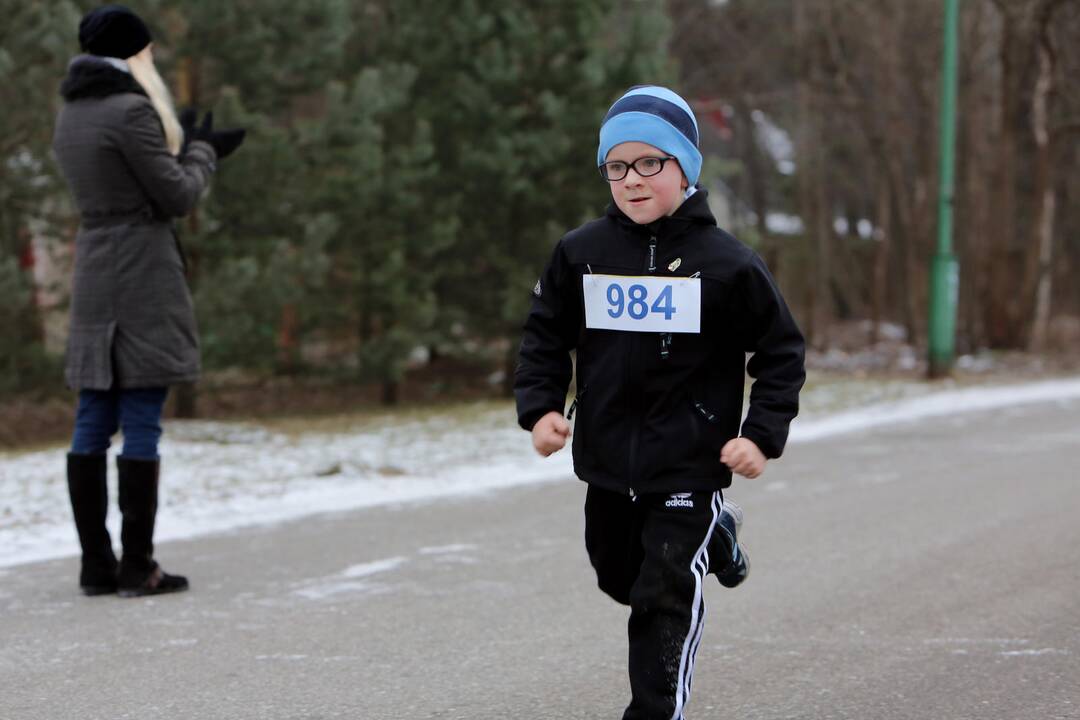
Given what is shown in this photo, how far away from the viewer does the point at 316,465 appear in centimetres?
934

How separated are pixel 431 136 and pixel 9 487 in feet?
25.5

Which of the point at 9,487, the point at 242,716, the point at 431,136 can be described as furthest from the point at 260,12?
the point at 242,716

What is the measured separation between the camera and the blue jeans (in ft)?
17.4

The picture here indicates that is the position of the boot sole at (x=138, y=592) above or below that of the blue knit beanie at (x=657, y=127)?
below

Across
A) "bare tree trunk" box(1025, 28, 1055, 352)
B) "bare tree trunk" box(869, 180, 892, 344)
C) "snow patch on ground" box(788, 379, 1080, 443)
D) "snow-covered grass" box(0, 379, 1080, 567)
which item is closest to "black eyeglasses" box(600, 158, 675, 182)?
"snow-covered grass" box(0, 379, 1080, 567)

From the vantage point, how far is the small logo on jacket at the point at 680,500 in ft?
11.2

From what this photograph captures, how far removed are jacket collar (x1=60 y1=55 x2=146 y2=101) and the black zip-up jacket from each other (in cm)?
242

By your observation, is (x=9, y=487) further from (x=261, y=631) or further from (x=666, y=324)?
(x=666, y=324)

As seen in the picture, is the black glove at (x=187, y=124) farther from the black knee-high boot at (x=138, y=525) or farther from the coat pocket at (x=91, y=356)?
the black knee-high boot at (x=138, y=525)

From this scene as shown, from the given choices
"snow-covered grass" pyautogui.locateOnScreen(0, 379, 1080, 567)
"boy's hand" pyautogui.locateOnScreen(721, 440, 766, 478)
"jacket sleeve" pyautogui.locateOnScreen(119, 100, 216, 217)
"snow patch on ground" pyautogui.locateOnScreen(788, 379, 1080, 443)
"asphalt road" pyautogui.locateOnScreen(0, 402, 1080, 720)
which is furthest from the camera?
"snow patch on ground" pyautogui.locateOnScreen(788, 379, 1080, 443)

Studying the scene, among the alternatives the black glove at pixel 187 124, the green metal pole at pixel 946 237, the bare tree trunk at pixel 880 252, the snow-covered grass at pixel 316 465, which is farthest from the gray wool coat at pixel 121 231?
the bare tree trunk at pixel 880 252

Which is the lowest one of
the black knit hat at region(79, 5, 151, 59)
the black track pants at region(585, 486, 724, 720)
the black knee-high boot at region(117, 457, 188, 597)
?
the black knee-high boot at region(117, 457, 188, 597)

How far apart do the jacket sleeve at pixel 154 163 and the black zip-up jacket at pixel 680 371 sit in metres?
2.21

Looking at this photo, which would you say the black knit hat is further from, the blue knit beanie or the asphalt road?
the blue knit beanie
